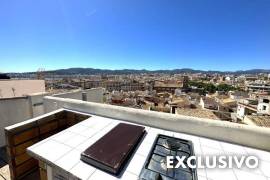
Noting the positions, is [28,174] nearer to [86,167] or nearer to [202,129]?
[86,167]

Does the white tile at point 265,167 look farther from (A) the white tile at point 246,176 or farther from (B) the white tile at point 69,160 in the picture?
(B) the white tile at point 69,160

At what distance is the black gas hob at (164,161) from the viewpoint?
3.97 feet

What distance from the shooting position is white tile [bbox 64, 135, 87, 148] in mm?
1808

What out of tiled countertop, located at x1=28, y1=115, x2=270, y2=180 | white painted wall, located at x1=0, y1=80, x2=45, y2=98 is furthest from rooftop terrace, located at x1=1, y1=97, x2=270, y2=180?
white painted wall, located at x1=0, y1=80, x2=45, y2=98

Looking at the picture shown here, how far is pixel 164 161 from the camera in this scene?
1.41m

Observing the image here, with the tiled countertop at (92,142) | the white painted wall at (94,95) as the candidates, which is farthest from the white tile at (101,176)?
the white painted wall at (94,95)

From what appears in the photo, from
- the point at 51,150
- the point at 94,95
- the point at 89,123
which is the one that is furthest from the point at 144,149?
the point at 94,95

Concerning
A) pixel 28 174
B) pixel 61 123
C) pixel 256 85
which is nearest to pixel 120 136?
pixel 61 123

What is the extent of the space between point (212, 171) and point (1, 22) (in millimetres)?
8367

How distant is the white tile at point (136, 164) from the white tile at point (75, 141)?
0.81 meters

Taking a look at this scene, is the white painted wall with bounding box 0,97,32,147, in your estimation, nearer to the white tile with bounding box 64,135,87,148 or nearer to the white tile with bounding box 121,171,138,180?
the white tile with bounding box 64,135,87,148

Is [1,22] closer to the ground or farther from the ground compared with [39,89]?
farther from the ground

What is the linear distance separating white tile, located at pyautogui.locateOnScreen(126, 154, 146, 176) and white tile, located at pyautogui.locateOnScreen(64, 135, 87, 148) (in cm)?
81

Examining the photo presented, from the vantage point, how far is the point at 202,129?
222 cm
